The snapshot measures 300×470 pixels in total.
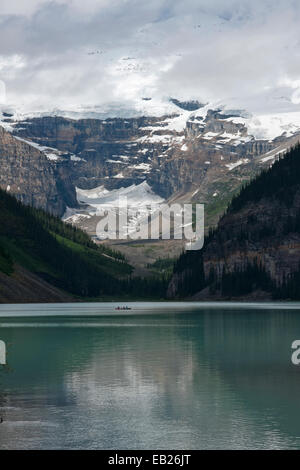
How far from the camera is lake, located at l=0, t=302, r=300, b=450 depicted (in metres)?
60.4

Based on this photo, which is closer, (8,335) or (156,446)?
(156,446)

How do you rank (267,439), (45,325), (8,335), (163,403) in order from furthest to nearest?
(45,325) → (8,335) → (163,403) → (267,439)

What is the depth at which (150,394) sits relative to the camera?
80.0 metres

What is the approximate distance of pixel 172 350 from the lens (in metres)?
125

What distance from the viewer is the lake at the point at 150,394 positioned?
60.4m

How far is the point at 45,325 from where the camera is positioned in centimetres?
19000

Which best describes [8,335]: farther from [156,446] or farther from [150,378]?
[156,446]

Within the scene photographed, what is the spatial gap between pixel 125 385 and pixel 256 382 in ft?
47.0
